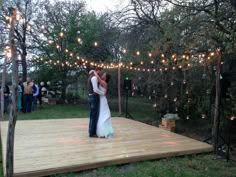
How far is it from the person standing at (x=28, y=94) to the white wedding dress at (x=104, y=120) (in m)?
4.90

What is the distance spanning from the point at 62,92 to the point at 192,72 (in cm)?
815

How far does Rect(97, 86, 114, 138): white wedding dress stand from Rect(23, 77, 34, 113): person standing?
4.90m

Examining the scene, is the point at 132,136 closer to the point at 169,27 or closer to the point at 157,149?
the point at 157,149

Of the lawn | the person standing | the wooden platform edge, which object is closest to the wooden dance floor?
the wooden platform edge

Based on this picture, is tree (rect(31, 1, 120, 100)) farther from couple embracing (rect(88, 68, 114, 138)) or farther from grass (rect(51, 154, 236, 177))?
grass (rect(51, 154, 236, 177))

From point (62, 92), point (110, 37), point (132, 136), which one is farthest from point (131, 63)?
point (62, 92)

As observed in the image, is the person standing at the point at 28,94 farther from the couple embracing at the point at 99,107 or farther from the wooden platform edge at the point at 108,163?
the wooden platform edge at the point at 108,163

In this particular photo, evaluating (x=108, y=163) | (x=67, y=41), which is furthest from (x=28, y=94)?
(x=108, y=163)

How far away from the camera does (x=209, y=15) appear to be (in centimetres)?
556

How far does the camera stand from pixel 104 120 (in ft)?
17.7

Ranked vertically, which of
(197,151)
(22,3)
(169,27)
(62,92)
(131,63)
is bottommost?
(197,151)

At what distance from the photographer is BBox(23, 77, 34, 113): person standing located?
9406 mm

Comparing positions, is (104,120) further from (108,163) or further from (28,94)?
(28,94)

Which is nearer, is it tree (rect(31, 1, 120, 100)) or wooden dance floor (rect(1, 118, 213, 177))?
wooden dance floor (rect(1, 118, 213, 177))
